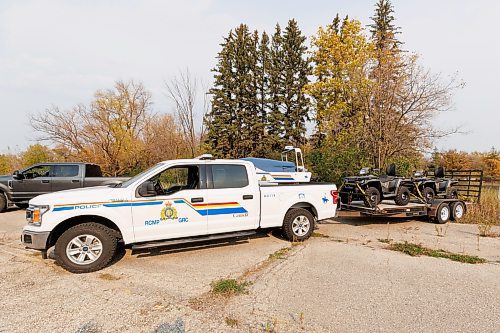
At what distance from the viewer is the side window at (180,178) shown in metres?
5.62

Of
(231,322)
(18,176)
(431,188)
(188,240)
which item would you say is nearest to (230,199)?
(188,240)

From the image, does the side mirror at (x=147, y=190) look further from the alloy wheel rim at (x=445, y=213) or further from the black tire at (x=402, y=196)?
the alloy wheel rim at (x=445, y=213)

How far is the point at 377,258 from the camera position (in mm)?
5426

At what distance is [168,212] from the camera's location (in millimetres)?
5234

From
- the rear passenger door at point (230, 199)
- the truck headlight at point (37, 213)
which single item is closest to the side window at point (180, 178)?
the rear passenger door at point (230, 199)

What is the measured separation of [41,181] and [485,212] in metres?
16.5

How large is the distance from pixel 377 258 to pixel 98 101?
86.4 feet

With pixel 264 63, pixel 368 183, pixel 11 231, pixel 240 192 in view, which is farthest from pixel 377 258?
pixel 264 63

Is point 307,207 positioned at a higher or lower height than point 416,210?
higher

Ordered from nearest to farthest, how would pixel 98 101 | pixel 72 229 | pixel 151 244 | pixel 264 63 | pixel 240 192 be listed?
pixel 72 229
pixel 151 244
pixel 240 192
pixel 98 101
pixel 264 63

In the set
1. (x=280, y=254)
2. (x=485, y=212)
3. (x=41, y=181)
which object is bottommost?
(x=485, y=212)

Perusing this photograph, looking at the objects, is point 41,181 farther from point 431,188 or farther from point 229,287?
point 431,188

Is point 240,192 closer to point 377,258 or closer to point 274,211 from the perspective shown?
point 274,211

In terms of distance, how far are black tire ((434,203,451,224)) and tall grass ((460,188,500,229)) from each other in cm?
75
